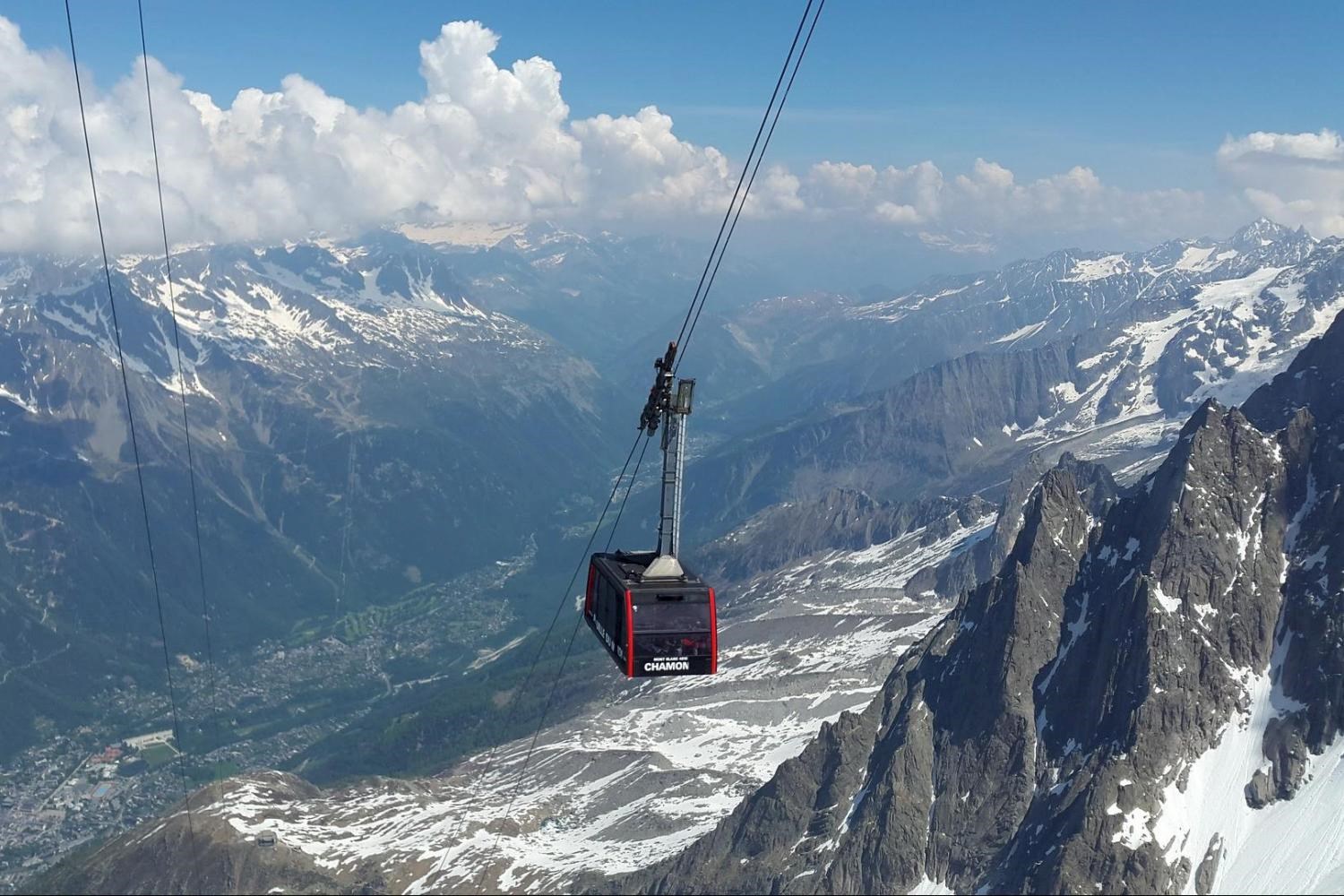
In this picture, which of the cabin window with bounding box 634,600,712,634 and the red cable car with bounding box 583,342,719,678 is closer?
the red cable car with bounding box 583,342,719,678

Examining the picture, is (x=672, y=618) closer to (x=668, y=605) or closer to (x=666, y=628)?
(x=666, y=628)

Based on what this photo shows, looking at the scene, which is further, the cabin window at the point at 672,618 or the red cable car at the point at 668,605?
the cabin window at the point at 672,618

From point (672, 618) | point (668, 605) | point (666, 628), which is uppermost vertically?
point (668, 605)

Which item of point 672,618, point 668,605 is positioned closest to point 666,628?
point 672,618

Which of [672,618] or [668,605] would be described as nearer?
[672,618]

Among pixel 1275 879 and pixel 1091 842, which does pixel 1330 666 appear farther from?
pixel 1091 842

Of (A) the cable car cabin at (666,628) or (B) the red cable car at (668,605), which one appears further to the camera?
(A) the cable car cabin at (666,628)

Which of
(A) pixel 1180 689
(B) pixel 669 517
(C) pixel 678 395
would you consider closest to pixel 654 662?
Answer: (B) pixel 669 517

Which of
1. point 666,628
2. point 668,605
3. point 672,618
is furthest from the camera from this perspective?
point 668,605

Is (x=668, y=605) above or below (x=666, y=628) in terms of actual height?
above
